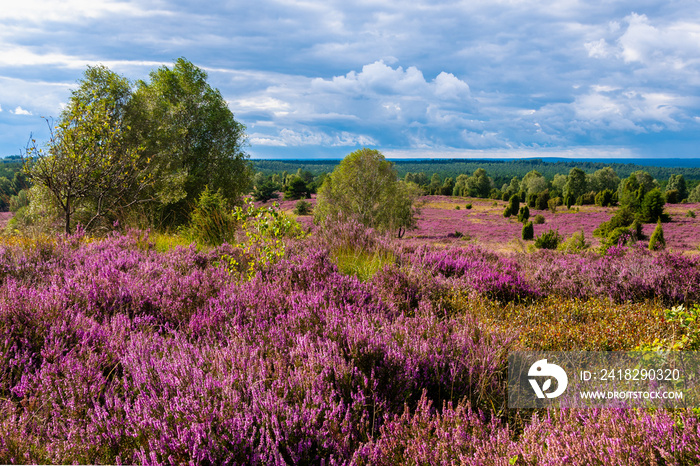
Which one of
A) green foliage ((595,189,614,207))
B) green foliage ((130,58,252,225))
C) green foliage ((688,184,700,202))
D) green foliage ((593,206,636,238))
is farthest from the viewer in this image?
green foliage ((688,184,700,202))

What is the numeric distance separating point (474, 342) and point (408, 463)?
1.47m

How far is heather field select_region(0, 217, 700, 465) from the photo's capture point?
69.3 inches

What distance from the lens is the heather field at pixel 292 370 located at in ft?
5.77

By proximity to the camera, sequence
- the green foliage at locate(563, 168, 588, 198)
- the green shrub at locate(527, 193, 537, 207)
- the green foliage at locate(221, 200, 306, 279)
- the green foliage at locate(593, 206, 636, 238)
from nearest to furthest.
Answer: the green foliage at locate(221, 200, 306, 279) < the green foliage at locate(593, 206, 636, 238) < the green shrub at locate(527, 193, 537, 207) < the green foliage at locate(563, 168, 588, 198)

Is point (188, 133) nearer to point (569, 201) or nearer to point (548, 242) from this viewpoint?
point (548, 242)

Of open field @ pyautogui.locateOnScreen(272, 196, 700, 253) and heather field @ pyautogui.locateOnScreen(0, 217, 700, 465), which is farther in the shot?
open field @ pyautogui.locateOnScreen(272, 196, 700, 253)

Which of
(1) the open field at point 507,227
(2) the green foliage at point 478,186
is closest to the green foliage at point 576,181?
(2) the green foliage at point 478,186

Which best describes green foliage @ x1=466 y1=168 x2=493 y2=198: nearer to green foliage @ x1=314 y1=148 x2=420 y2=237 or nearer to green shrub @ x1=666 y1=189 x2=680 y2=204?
green shrub @ x1=666 y1=189 x2=680 y2=204

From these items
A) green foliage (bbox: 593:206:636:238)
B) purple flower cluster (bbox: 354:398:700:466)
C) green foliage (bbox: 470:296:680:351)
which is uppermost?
purple flower cluster (bbox: 354:398:700:466)

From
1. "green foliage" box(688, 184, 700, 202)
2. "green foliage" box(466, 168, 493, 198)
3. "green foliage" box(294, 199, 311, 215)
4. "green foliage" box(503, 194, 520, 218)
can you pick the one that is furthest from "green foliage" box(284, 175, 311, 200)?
"green foliage" box(688, 184, 700, 202)

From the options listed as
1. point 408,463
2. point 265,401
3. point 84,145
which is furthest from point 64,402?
point 84,145

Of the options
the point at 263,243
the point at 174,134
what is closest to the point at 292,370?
the point at 263,243

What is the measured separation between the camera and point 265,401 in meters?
1.88

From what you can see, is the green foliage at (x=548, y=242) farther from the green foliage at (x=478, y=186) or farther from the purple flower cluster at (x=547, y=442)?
the green foliage at (x=478, y=186)
